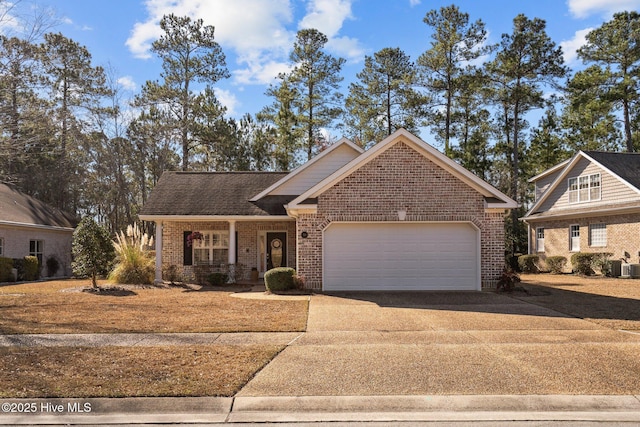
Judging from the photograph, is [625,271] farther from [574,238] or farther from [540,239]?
[540,239]

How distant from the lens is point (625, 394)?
612cm

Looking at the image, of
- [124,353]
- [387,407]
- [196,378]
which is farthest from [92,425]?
[387,407]

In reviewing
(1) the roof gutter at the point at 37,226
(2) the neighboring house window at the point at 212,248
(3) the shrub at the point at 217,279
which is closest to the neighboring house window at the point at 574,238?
(2) the neighboring house window at the point at 212,248

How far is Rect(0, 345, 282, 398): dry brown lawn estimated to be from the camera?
20.3 ft

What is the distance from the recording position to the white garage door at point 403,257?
16797 mm

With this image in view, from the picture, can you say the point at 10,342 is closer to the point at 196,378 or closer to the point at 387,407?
the point at 196,378

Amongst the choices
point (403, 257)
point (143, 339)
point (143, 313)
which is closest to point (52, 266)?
point (143, 313)

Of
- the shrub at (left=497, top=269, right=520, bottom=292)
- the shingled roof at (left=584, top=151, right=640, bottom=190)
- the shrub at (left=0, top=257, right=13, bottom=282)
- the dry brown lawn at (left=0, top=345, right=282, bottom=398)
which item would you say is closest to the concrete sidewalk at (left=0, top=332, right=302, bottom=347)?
the dry brown lawn at (left=0, top=345, right=282, bottom=398)

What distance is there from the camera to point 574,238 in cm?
2712

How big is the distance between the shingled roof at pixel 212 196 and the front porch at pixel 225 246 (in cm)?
51

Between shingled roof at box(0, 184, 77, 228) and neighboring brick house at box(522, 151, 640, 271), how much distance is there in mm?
26995

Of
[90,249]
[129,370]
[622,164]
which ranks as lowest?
[129,370]

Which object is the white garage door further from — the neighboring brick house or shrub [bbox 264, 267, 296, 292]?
the neighboring brick house

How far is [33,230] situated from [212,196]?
10.8 m
